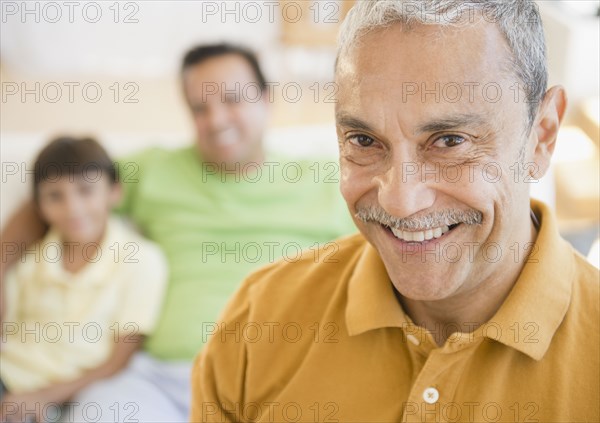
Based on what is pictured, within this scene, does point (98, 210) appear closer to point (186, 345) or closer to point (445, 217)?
point (186, 345)

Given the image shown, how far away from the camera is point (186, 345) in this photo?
5.88ft

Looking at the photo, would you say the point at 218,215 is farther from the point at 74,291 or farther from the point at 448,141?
the point at 448,141

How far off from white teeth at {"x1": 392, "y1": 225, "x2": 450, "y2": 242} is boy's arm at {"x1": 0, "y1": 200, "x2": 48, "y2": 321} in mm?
1297

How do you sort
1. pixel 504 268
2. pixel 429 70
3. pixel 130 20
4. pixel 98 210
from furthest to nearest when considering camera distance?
pixel 130 20, pixel 98 210, pixel 504 268, pixel 429 70

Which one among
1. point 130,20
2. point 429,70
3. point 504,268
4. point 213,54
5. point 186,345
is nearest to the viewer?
point 429,70

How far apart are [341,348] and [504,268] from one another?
25 centimetres

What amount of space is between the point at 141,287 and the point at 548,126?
117 cm

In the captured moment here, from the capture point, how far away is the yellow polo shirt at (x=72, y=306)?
180cm

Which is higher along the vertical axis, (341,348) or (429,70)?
(429,70)

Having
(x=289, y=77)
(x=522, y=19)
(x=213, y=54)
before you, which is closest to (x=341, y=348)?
(x=522, y=19)

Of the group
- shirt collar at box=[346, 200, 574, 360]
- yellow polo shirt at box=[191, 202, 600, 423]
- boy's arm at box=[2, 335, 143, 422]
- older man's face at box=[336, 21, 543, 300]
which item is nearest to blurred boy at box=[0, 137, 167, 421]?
boy's arm at box=[2, 335, 143, 422]

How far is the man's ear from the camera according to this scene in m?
0.99

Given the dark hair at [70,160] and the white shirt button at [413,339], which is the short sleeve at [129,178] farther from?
the white shirt button at [413,339]

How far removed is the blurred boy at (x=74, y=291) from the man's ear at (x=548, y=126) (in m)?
1.13
